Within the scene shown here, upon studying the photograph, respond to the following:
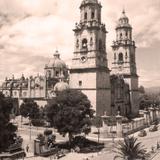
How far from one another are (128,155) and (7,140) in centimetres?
1246

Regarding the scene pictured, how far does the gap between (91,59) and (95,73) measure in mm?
2891

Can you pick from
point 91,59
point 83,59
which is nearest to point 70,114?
point 91,59

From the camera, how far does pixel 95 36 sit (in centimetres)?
6059

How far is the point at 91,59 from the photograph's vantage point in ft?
197

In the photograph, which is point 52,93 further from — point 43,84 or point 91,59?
point 91,59

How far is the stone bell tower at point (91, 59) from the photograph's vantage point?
59844mm

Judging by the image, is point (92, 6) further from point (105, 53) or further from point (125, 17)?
point (125, 17)

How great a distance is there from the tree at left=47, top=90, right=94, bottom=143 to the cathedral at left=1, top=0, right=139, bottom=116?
11.7 m

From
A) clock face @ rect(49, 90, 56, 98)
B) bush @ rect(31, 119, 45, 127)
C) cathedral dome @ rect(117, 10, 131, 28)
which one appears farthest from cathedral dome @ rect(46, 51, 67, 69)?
bush @ rect(31, 119, 45, 127)

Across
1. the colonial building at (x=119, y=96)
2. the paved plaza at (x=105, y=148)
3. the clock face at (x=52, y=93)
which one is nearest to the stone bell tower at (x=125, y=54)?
the colonial building at (x=119, y=96)

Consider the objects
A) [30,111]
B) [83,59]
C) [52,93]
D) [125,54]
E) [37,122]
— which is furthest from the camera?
[125,54]

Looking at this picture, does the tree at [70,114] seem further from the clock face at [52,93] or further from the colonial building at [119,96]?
the clock face at [52,93]

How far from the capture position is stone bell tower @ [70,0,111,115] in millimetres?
59844

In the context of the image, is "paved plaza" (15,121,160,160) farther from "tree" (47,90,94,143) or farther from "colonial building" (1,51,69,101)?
"colonial building" (1,51,69,101)
